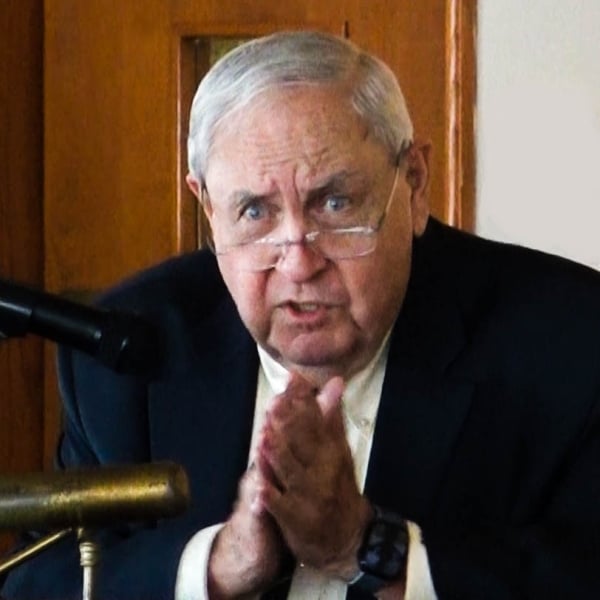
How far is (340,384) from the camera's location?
1246 millimetres

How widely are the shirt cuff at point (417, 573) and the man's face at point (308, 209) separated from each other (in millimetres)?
212

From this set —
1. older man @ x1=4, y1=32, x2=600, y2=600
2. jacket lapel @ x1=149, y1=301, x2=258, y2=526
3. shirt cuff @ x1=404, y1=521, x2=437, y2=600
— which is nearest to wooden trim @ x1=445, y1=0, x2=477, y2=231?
older man @ x1=4, y1=32, x2=600, y2=600

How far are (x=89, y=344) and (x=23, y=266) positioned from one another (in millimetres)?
Result: 1467

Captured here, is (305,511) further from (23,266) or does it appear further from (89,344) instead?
(23,266)

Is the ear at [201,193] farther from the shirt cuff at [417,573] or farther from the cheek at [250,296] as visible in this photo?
the shirt cuff at [417,573]

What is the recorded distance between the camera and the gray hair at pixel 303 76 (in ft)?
4.42

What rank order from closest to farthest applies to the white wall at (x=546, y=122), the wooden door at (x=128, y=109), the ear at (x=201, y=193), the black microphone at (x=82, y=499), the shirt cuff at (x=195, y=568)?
1. the black microphone at (x=82, y=499)
2. the shirt cuff at (x=195, y=568)
3. the ear at (x=201, y=193)
4. the white wall at (x=546, y=122)
5. the wooden door at (x=128, y=109)

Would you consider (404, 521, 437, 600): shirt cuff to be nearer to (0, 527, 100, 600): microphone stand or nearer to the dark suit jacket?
the dark suit jacket

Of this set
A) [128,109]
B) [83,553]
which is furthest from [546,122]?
[83,553]

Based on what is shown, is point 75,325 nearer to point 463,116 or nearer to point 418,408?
point 418,408

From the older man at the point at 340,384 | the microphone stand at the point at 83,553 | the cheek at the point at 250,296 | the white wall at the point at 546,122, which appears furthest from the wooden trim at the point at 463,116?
the microphone stand at the point at 83,553

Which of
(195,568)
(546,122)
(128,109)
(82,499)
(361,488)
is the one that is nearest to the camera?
(82,499)

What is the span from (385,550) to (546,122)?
1.17 metres

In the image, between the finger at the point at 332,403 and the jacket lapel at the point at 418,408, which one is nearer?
the finger at the point at 332,403
